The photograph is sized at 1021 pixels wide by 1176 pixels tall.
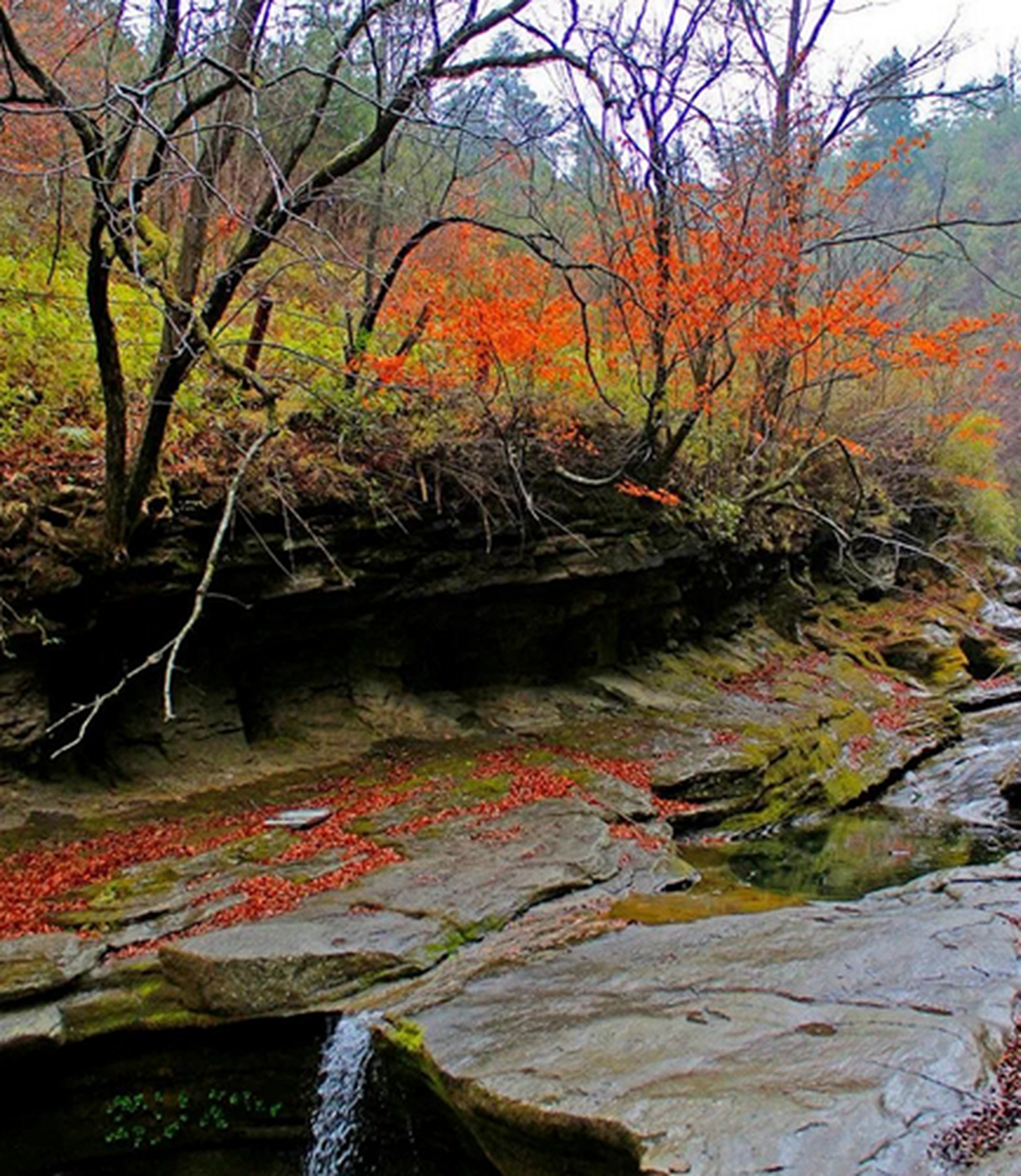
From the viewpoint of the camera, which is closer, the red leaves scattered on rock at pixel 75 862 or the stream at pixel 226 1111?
the stream at pixel 226 1111

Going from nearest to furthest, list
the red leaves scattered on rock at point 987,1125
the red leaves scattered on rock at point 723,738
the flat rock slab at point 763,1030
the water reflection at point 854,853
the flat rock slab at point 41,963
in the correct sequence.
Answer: the red leaves scattered on rock at point 987,1125, the flat rock slab at point 763,1030, the flat rock slab at point 41,963, the water reflection at point 854,853, the red leaves scattered on rock at point 723,738

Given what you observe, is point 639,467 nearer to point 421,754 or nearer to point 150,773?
point 421,754

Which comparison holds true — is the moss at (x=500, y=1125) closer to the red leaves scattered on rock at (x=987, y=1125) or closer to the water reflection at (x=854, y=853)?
the red leaves scattered on rock at (x=987, y=1125)

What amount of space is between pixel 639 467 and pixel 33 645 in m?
8.43

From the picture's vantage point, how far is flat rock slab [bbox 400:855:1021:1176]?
3119mm

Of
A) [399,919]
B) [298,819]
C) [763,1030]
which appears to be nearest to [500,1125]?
[763,1030]

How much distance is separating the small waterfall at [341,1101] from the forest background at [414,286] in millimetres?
4640

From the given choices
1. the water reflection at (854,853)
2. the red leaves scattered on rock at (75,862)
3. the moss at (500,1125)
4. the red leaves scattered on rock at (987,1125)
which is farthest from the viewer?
the water reflection at (854,853)

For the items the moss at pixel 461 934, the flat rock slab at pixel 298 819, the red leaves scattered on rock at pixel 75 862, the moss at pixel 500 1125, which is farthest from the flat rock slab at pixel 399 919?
the red leaves scattered on rock at pixel 75 862

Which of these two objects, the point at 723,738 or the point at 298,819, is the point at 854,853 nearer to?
the point at 723,738

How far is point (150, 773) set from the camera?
29.2 feet

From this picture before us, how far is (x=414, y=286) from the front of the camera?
1166 cm

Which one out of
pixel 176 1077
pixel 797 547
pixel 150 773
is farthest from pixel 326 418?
pixel 797 547

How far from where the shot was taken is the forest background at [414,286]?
739 centimetres
